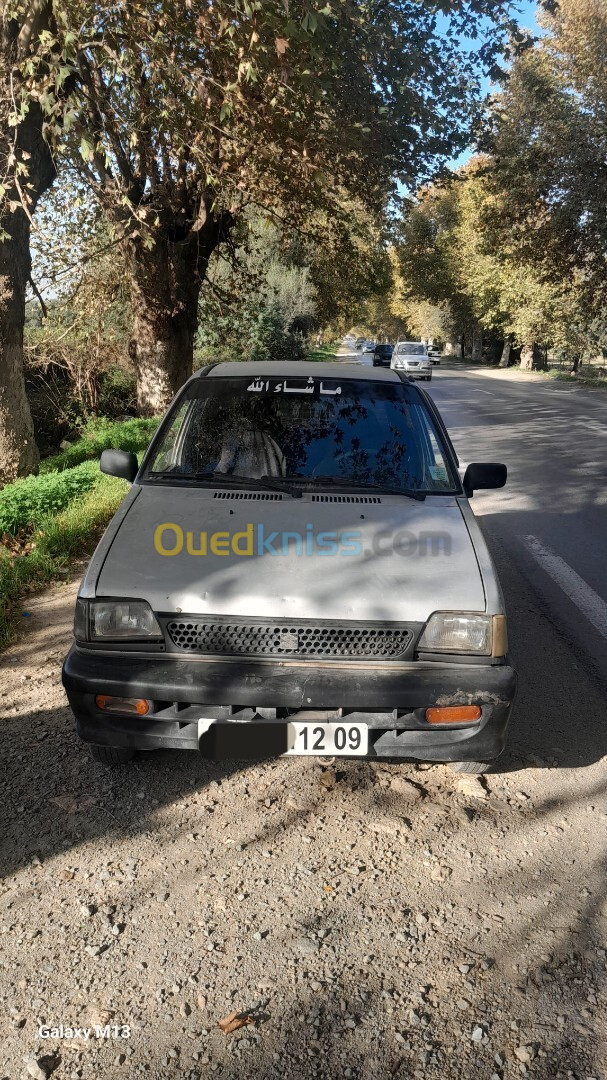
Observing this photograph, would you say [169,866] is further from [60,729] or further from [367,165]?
[367,165]

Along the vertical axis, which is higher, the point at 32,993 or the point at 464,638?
the point at 464,638

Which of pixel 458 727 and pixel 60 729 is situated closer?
pixel 458 727

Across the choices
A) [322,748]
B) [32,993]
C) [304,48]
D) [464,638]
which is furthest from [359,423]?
[304,48]

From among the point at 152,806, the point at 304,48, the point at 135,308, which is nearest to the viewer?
the point at 152,806

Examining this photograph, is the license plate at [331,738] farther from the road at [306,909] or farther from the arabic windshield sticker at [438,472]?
the arabic windshield sticker at [438,472]

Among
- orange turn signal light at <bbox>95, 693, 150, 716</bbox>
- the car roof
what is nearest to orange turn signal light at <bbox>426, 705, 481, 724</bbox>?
orange turn signal light at <bbox>95, 693, 150, 716</bbox>

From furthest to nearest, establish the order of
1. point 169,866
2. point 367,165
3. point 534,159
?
point 534,159, point 367,165, point 169,866

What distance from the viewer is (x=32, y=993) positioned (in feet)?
7.88

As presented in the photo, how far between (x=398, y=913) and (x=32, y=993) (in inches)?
47.7

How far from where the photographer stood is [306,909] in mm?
2771

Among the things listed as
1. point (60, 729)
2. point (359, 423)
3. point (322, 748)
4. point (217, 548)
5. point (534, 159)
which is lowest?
point (60, 729)

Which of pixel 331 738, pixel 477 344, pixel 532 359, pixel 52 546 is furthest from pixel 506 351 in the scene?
pixel 331 738

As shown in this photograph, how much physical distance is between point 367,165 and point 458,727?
12.1 meters

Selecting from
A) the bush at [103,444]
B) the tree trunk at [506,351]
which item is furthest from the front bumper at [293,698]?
the tree trunk at [506,351]
